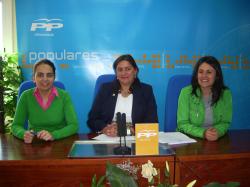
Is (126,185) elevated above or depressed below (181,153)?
above

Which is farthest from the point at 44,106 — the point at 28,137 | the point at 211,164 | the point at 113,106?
the point at 211,164

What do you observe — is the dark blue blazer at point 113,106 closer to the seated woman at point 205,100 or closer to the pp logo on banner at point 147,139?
the seated woman at point 205,100

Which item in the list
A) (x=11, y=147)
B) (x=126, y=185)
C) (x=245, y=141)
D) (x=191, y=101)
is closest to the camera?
(x=126, y=185)

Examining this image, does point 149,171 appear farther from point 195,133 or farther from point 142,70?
point 142,70

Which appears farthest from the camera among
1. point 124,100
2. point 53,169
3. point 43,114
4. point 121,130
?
point 124,100

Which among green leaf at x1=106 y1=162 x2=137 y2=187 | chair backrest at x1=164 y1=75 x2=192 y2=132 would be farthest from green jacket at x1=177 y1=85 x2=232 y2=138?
green leaf at x1=106 y1=162 x2=137 y2=187

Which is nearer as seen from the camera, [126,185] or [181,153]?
[126,185]

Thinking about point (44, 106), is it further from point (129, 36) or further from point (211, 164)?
point (129, 36)

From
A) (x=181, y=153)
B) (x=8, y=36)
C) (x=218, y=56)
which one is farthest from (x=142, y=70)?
(x=181, y=153)

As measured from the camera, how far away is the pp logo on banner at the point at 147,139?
4.76 ft

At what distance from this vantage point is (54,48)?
3.42m

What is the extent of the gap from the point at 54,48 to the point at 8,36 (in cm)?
61

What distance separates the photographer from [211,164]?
1.52 m

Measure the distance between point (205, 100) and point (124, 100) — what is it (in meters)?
0.65
